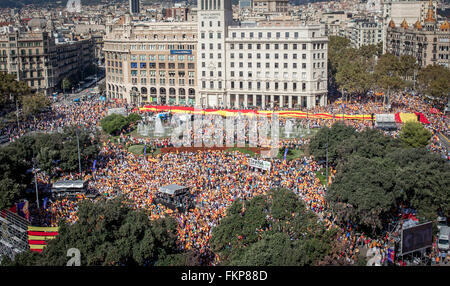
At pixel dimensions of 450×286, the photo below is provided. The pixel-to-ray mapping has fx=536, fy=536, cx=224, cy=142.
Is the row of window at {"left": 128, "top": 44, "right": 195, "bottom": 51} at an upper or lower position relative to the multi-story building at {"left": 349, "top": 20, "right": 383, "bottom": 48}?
lower

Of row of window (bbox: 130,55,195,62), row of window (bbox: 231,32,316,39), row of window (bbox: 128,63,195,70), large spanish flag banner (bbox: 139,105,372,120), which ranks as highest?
row of window (bbox: 231,32,316,39)

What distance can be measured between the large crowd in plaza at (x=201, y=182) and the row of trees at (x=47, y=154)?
5.07 feet

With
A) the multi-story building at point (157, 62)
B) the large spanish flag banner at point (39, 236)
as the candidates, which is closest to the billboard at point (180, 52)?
the multi-story building at point (157, 62)

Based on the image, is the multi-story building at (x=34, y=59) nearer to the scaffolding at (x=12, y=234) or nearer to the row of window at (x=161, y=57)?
the row of window at (x=161, y=57)

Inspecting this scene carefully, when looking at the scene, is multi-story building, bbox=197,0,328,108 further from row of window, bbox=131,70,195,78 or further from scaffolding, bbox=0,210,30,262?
scaffolding, bbox=0,210,30,262

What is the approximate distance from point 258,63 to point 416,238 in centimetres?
6905

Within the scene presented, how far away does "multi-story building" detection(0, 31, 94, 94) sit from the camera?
114m

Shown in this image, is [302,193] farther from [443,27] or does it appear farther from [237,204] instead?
[443,27]

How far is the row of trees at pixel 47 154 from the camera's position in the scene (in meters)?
51.6

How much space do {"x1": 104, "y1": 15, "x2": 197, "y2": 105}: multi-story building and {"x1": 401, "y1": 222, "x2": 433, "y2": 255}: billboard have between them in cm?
7520

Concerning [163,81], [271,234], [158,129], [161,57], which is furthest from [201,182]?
[161,57]

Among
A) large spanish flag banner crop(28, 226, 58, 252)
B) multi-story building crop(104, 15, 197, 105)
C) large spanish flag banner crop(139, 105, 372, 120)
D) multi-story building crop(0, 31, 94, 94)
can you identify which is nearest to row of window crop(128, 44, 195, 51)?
multi-story building crop(104, 15, 197, 105)

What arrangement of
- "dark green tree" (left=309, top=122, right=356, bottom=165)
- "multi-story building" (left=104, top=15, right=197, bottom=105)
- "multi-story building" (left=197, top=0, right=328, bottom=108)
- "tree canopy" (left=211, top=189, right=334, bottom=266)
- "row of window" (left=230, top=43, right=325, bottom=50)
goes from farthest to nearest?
"multi-story building" (left=104, top=15, right=197, bottom=105), "multi-story building" (left=197, top=0, right=328, bottom=108), "row of window" (left=230, top=43, right=325, bottom=50), "dark green tree" (left=309, top=122, right=356, bottom=165), "tree canopy" (left=211, top=189, right=334, bottom=266)

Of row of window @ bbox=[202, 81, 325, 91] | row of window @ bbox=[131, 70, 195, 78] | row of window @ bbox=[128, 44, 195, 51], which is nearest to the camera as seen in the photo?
row of window @ bbox=[202, 81, 325, 91]
